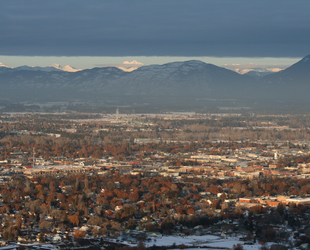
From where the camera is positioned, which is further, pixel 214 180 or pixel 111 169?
pixel 111 169

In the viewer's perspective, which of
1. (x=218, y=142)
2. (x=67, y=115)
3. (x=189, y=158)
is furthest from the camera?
(x=67, y=115)

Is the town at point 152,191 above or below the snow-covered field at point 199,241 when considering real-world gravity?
above

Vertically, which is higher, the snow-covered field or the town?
the town

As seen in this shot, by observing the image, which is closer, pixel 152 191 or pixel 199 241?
pixel 199 241

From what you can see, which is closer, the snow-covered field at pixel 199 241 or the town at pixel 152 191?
the snow-covered field at pixel 199 241

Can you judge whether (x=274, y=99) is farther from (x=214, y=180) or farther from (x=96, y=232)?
(x=96, y=232)

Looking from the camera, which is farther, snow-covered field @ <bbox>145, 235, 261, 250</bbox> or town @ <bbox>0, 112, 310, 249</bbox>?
town @ <bbox>0, 112, 310, 249</bbox>

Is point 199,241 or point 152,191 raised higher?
point 152,191

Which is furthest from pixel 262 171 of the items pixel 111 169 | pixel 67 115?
pixel 67 115
